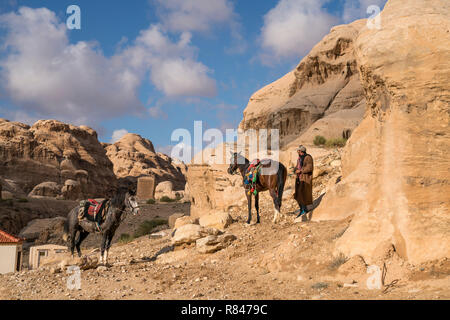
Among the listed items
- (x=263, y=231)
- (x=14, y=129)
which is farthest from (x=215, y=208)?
(x=14, y=129)

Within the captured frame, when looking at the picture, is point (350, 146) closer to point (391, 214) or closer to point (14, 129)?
point (391, 214)

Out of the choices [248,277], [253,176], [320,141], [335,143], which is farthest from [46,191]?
[248,277]

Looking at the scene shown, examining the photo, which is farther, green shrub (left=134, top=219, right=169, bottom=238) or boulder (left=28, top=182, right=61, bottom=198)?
boulder (left=28, top=182, right=61, bottom=198)

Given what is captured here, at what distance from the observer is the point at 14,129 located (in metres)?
59.3

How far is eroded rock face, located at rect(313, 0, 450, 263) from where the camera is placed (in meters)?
6.20

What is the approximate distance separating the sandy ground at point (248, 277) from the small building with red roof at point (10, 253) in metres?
4.28

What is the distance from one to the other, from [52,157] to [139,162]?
883 inches

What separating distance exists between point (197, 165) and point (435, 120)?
39.6 ft

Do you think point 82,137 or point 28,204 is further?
point 82,137

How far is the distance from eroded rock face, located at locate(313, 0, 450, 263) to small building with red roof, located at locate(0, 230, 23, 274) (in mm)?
10344

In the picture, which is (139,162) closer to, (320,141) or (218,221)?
(320,141)

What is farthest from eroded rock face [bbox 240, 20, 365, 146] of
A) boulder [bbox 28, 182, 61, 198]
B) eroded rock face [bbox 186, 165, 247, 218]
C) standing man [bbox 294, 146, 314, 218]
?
Result: boulder [bbox 28, 182, 61, 198]

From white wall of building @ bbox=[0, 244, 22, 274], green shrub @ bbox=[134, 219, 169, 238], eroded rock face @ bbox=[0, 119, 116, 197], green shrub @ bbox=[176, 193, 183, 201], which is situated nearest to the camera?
white wall of building @ bbox=[0, 244, 22, 274]

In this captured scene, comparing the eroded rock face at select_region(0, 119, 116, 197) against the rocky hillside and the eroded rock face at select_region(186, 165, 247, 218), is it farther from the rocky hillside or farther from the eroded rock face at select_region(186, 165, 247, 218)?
the eroded rock face at select_region(186, 165, 247, 218)
